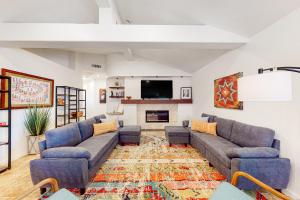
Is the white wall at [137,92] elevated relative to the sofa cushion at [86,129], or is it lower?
elevated

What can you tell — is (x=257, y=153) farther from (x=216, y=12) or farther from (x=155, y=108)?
(x=155, y=108)

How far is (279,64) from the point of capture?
90.5 inches

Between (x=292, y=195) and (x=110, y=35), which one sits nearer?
(x=292, y=195)

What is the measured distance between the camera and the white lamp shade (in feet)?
3.78

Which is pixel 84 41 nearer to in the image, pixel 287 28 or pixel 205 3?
pixel 205 3

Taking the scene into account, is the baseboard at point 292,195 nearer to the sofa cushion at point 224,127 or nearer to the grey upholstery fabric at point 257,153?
the grey upholstery fabric at point 257,153

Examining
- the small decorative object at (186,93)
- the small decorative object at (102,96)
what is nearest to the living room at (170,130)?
the small decorative object at (186,93)

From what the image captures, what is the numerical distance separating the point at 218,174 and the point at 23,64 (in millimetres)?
4757

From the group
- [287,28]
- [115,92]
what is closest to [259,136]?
[287,28]

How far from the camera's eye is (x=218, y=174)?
2.75 m

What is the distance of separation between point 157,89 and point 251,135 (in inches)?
172

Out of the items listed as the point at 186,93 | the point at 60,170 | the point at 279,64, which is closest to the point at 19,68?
the point at 60,170

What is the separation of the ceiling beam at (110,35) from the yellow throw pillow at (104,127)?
206cm

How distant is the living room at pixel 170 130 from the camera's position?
Result: 6.89 ft
